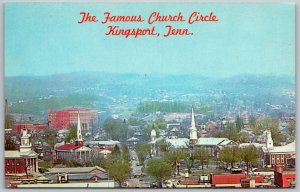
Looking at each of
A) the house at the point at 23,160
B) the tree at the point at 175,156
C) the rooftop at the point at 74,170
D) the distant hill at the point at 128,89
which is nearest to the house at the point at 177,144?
the tree at the point at 175,156

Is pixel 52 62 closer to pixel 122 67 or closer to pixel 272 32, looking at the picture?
pixel 122 67

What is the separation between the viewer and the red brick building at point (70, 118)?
2143 millimetres

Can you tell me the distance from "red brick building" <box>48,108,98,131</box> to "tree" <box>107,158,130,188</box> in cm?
16

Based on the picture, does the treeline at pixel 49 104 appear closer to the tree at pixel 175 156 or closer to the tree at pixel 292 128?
the tree at pixel 175 156

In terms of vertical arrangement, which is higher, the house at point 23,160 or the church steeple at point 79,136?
the church steeple at point 79,136

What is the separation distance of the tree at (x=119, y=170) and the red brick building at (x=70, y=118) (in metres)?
0.16

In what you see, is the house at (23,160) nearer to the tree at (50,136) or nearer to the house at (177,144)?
the tree at (50,136)

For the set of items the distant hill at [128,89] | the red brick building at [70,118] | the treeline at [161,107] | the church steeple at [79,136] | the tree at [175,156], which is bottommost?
the tree at [175,156]

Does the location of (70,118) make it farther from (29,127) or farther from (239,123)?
(239,123)

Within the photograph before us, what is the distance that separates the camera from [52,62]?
213 centimetres

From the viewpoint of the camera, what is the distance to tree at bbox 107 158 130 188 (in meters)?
2.14

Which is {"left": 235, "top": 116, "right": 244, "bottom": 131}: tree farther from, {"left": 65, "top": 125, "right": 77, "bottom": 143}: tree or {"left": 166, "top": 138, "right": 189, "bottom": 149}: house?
{"left": 65, "top": 125, "right": 77, "bottom": 143}: tree

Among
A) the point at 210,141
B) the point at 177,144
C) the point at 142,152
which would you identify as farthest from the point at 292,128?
the point at 142,152

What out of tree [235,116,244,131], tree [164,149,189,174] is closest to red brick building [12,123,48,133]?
tree [164,149,189,174]
